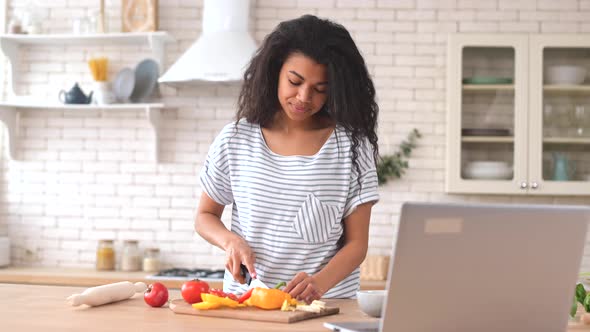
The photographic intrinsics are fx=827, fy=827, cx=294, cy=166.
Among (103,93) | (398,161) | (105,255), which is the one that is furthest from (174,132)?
(398,161)

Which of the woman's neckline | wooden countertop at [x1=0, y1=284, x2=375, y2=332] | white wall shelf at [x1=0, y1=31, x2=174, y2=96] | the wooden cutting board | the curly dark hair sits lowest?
wooden countertop at [x1=0, y1=284, x2=375, y2=332]

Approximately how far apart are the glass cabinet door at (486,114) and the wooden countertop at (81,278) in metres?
0.81

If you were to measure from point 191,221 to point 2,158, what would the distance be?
124cm

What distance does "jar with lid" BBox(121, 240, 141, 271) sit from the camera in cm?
467

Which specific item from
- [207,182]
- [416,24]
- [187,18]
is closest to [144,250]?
[187,18]

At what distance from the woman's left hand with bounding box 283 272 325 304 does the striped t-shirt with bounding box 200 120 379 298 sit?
0.33 meters

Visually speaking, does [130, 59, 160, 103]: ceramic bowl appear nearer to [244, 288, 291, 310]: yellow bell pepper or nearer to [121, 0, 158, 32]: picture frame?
[121, 0, 158, 32]: picture frame

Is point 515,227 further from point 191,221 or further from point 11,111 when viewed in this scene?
point 11,111

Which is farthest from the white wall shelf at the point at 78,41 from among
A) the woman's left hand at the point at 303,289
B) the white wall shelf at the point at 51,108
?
the woman's left hand at the point at 303,289

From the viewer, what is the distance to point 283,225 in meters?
2.25

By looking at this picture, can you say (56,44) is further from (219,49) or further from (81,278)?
(81,278)

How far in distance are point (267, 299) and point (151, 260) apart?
3004 millimetres


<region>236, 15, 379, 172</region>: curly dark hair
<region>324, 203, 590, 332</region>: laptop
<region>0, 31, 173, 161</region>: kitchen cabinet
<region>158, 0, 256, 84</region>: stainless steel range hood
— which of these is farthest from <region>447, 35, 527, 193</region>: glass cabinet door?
<region>324, 203, 590, 332</region>: laptop

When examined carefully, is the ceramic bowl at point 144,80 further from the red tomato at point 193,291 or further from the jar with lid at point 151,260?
the red tomato at point 193,291
